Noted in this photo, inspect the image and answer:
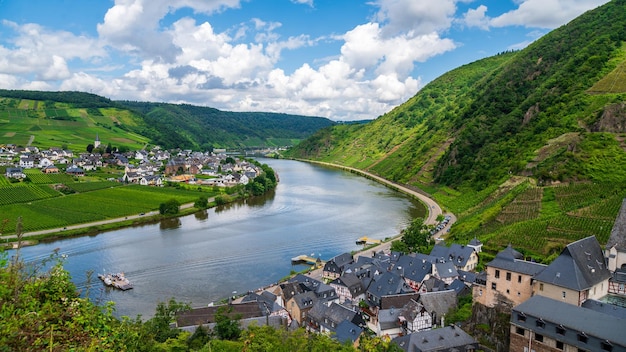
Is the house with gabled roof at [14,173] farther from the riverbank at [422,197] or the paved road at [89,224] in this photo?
the riverbank at [422,197]

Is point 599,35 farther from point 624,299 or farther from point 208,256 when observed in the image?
point 208,256

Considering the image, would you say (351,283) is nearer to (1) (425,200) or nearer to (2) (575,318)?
(2) (575,318)

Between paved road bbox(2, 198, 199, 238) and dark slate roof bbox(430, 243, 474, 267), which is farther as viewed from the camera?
paved road bbox(2, 198, 199, 238)

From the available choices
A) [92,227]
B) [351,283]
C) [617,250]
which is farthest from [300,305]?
[92,227]

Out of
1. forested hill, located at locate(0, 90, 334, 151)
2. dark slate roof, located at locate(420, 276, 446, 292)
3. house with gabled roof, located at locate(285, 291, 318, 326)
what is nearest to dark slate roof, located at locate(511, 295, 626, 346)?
dark slate roof, located at locate(420, 276, 446, 292)

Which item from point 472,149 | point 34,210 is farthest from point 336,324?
point 472,149

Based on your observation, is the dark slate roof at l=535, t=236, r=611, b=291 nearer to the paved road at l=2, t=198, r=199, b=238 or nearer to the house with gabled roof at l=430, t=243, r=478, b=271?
the house with gabled roof at l=430, t=243, r=478, b=271
